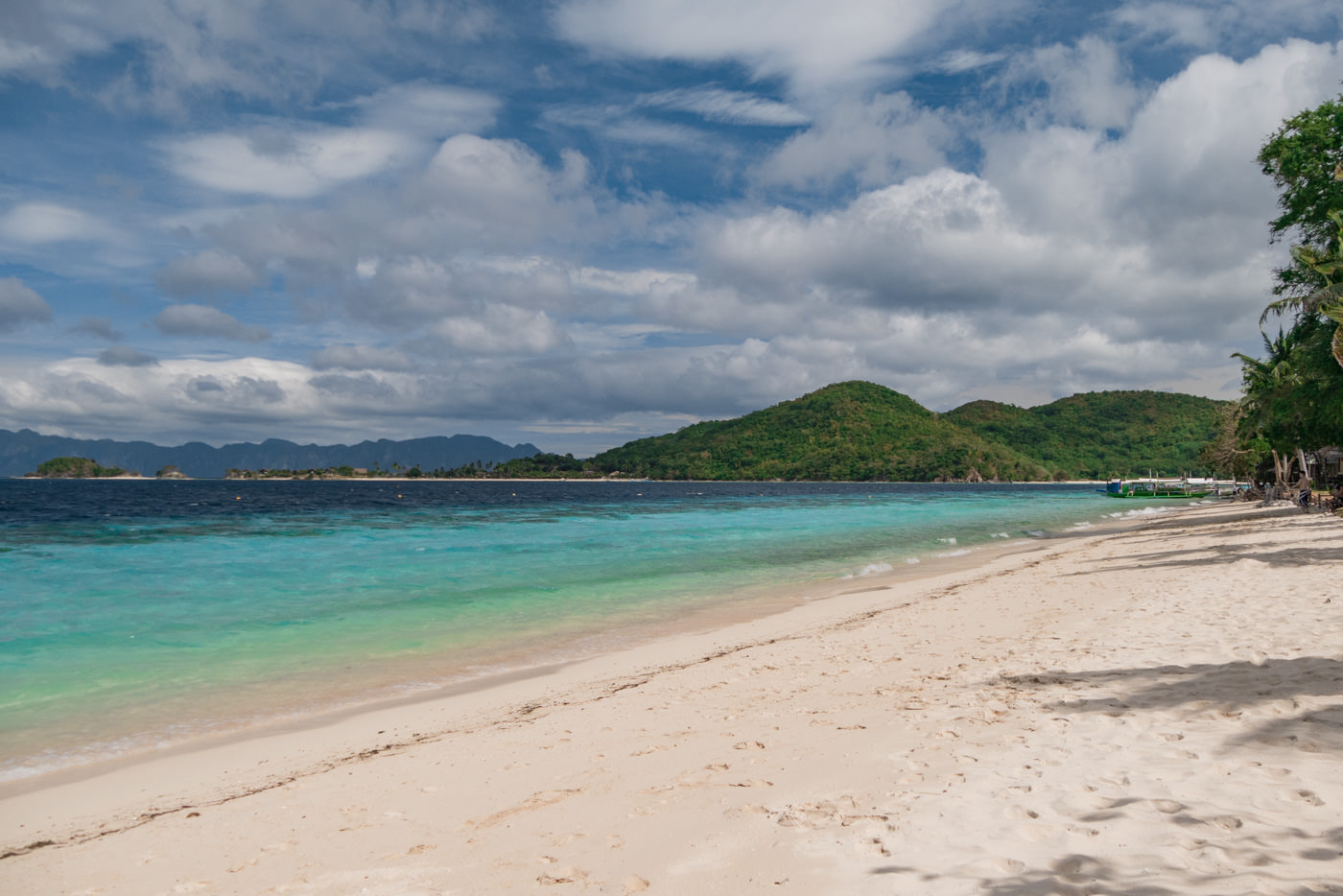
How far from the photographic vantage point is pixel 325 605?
68.0 ft

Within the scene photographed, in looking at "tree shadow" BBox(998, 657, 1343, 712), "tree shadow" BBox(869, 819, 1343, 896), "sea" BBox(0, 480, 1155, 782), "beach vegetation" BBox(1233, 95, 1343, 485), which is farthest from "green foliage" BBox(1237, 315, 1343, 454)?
"tree shadow" BBox(869, 819, 1343, 896)

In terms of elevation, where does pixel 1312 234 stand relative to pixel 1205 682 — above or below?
above

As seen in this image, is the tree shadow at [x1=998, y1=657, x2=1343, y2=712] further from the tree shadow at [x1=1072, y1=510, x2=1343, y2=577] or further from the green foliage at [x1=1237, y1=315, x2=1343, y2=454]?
the green foliage at [x1=1237, y1=315, x2=1343, y2=454]

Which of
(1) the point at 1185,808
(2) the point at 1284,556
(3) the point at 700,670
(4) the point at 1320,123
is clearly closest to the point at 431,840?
(1) the point at 1185,808

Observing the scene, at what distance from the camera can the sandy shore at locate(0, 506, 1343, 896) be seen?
439 centimetres

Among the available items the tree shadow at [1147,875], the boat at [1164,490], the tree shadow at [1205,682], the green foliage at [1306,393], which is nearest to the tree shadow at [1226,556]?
the green foliage at [1306,393]

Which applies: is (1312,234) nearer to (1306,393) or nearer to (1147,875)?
(1306,393)

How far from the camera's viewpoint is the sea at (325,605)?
11.5 metres

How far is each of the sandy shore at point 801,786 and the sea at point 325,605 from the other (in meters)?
2.68

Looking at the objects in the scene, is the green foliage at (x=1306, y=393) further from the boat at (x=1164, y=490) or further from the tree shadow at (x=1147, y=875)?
the boat at (x=1164, y=490)

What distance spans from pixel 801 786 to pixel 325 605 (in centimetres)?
1871

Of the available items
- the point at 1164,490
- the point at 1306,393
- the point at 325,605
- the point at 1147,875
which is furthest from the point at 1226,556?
the point at 1164,490

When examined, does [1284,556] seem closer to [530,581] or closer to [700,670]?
[700,670]

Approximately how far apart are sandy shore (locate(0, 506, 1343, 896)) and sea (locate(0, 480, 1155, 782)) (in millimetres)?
2684
